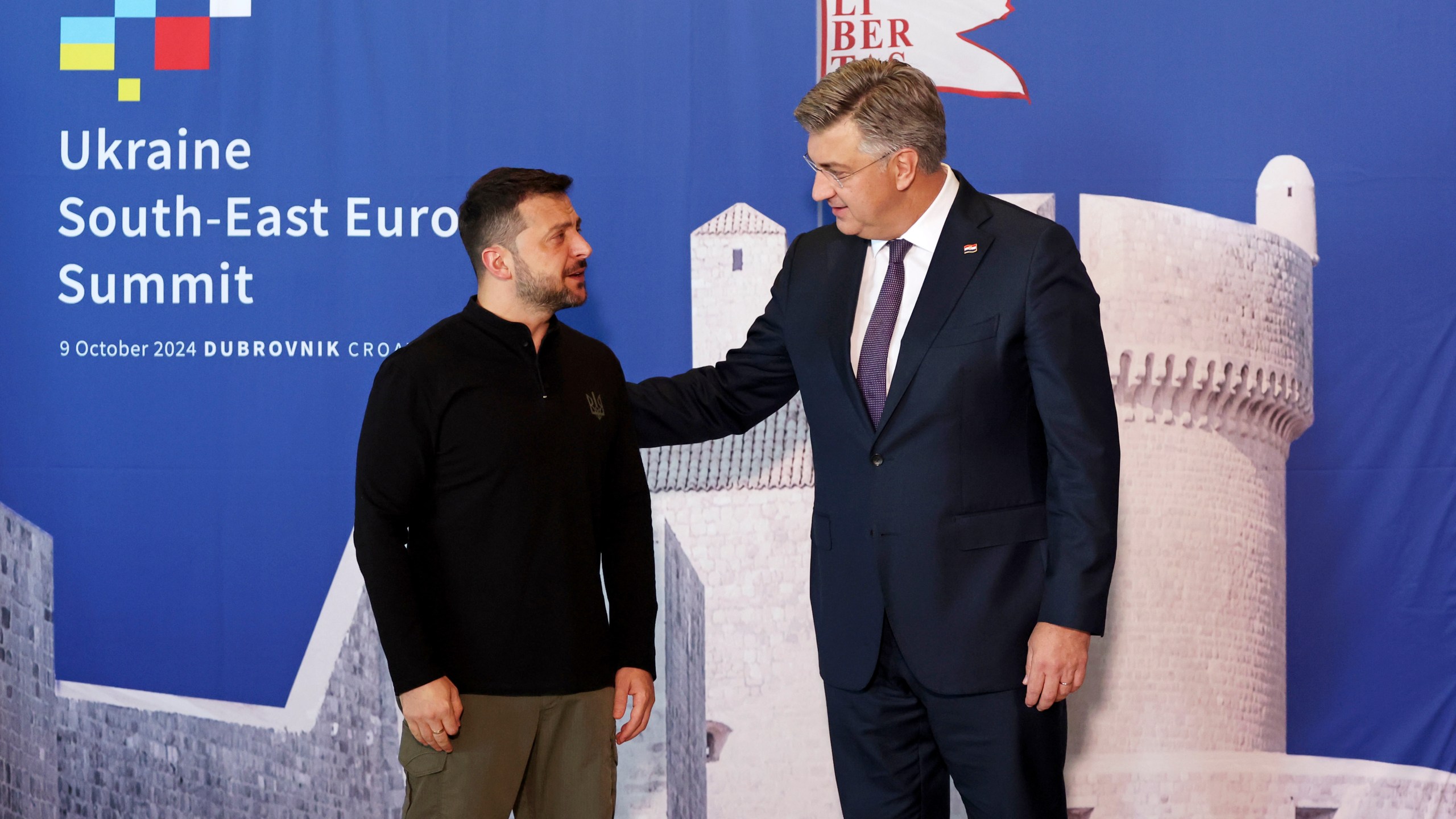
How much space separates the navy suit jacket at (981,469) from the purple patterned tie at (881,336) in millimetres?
32

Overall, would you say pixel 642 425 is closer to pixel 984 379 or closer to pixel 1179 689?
pixel 984 379

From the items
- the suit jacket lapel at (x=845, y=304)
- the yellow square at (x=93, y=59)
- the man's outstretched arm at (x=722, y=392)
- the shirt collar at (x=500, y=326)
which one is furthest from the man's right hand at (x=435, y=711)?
the yellow square at (x=93, y=59)

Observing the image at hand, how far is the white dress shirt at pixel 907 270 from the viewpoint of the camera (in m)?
2.14

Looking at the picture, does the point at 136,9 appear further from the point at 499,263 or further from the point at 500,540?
the point at 500,540

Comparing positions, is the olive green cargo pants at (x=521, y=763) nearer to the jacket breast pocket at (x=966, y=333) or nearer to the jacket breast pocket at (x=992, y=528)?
the jacket breast pocket at (x=992, y=528)

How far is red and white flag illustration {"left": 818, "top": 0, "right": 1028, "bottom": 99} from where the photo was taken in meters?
3.28

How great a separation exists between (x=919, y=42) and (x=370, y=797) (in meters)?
2.82

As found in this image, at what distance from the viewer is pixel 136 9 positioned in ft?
11.0

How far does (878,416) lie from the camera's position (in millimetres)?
2115

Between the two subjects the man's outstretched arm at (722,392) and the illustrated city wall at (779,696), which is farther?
the illustrated city wall at (779,696)

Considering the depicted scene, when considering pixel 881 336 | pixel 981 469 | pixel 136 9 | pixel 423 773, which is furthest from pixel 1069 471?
pixel 136 9

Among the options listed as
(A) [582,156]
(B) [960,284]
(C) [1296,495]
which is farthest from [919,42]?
(C) [1296,495]

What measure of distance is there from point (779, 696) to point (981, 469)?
1556mm

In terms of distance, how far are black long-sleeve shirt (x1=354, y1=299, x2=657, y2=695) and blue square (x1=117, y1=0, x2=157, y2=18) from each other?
2.00 meters
